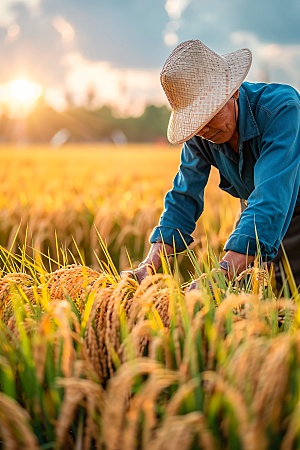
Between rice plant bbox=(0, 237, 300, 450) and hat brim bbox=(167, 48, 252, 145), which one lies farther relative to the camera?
hat brim bbox=(167, 48, 252, 145)

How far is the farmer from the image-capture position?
1287 millimetres

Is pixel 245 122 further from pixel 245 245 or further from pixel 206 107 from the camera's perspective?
pixel 245 245

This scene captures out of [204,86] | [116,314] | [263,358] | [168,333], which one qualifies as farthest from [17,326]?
[204,86]

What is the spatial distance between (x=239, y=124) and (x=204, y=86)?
224 mm

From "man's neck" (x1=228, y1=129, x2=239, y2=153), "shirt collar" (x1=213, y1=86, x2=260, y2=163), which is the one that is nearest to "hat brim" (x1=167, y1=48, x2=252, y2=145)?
"shirt collar" (x1=213, y1=86, x2=260, y2=163)

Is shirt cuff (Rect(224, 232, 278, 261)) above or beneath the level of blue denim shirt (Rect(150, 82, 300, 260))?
beneath

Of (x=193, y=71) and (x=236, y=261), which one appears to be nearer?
(x=236, y=261)

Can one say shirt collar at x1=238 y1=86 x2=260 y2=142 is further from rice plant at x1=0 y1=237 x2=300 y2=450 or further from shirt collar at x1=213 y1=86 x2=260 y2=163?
rice plant at x1=0 y1=237 x2=300 y2=450

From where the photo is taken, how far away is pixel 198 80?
1408 millimetres

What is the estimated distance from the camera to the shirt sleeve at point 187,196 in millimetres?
1783

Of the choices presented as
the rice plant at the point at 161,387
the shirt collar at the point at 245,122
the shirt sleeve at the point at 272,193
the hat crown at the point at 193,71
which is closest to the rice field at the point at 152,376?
the rice plant at the point at 161,387

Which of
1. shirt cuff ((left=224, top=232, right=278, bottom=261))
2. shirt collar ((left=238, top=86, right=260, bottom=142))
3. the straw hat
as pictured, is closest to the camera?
shirt cuff ((left=224, top=232, right=278, bottom=261))

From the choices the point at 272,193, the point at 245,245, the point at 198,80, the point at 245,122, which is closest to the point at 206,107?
the point at 198,80

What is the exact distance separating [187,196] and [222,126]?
447mm
